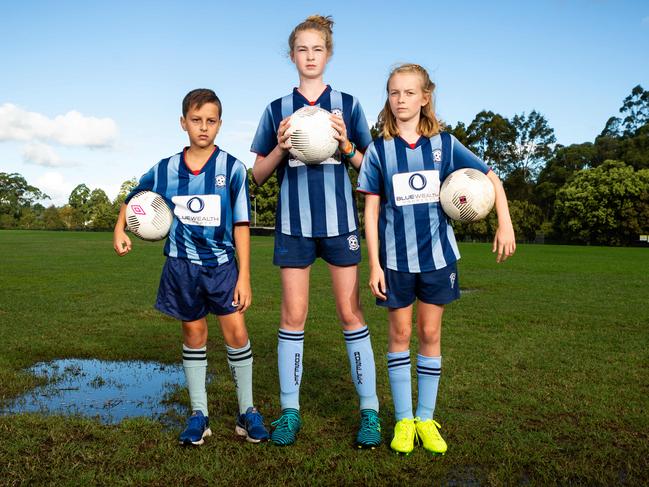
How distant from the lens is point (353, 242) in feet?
12.1

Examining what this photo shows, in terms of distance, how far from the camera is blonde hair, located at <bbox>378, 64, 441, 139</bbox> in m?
3.51

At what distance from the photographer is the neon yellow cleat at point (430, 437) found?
340cm

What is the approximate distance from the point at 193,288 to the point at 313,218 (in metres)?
0.85

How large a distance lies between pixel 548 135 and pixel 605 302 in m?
67.2

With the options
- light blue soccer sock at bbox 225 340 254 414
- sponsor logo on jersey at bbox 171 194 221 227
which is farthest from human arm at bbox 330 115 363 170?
light blue soccer sock at bbox 225 340 254 414

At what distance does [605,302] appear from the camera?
1073 centimetres

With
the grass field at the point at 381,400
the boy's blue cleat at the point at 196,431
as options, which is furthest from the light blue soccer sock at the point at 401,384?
the boy's blue cleat at the point at 196,431

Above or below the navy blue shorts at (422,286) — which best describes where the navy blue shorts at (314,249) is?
above

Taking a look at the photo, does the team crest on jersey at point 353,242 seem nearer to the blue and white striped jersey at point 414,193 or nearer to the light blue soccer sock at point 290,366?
the blue and white striped jersey at point 414,193

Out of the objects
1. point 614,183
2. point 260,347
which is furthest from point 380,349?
point 614,183

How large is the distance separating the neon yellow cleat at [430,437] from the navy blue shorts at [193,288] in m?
1.33

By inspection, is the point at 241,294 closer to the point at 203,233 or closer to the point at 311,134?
the point at 203,233

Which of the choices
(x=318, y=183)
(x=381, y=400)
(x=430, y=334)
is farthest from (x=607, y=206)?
(x=318, y=183)

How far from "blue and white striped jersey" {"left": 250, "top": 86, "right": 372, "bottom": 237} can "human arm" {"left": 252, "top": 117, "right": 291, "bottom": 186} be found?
9 centimetres
